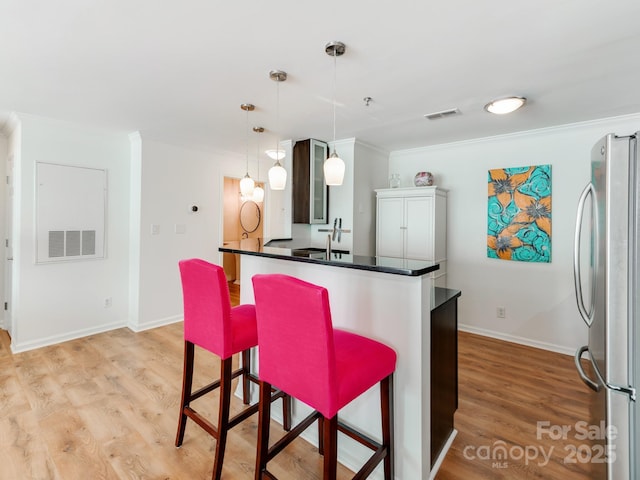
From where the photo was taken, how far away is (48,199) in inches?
131

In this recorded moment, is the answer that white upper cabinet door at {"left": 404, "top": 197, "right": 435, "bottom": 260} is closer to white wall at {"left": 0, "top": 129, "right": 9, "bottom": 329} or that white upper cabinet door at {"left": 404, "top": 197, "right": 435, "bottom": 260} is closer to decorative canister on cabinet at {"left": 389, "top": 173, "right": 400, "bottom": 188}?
decorative canister on cabinet at {"left": 389, "top": 173, "right": 400, "bottom": 188}

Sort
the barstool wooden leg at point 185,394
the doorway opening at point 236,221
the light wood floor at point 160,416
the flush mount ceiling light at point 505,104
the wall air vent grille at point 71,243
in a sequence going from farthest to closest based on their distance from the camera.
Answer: the doorway opening at point 236,221
the wall air vent grille at point 71,243
the flush mount ceiling light at point 505,104
the barstool wooden leg at point 185,394
the light wood floor at point 160,416

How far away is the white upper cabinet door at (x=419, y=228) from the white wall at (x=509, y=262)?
47cm

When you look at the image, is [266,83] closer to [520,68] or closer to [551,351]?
[520,68]

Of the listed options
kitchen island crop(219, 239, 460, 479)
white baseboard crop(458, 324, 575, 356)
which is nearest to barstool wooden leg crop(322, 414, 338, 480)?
kitchen island crop(219, 239, 460, 479)

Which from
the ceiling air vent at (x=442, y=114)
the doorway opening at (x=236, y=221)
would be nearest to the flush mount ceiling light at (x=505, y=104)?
the ceiling air vent at (x=442, y=114)

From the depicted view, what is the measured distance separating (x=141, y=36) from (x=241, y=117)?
1365 mm

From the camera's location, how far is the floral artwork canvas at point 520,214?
340 cm

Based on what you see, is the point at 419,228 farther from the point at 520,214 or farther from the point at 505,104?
the point at 505,104

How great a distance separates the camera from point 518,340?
3562mm

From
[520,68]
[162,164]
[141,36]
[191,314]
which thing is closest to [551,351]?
[520,68]

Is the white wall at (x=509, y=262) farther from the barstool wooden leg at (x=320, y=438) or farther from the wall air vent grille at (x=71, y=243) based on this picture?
the wall air vent grille at (x=71, y=243)

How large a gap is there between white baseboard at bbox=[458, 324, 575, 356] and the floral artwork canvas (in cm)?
90

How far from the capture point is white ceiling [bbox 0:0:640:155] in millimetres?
1600
